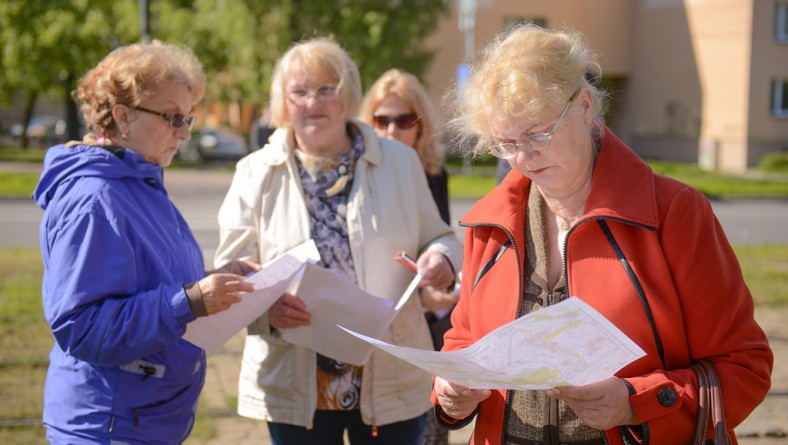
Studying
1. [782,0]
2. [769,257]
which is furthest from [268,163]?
[782,0]

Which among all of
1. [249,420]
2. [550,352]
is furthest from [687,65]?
[550,352]

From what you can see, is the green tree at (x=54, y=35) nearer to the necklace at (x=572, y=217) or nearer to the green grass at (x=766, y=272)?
the green grass at (x=766, y=272)

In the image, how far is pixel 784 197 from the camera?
66.0 feet

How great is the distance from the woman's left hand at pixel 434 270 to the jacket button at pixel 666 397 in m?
1.29

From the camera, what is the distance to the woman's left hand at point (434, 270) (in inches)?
126

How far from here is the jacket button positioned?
203 centimetres

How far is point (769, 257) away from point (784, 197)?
33.9ft

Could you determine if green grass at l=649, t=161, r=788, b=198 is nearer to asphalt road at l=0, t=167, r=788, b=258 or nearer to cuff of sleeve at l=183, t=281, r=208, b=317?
asphalt road at l=0, t=167, r=788, b=258

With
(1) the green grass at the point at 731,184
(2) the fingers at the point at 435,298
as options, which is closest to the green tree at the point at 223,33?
(1) the green grass at the point at 731,184

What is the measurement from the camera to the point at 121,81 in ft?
9.21

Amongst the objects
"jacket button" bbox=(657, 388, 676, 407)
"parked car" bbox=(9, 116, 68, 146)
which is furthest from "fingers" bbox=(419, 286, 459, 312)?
"parked car" bbox=(9, 116, 68, 146)

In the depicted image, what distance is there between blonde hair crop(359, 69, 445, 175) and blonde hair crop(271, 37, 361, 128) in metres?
1.04

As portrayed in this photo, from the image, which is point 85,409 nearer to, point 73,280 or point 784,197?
point 73,280

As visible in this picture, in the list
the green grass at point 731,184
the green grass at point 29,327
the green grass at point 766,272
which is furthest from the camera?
the green grass at point 731,184
